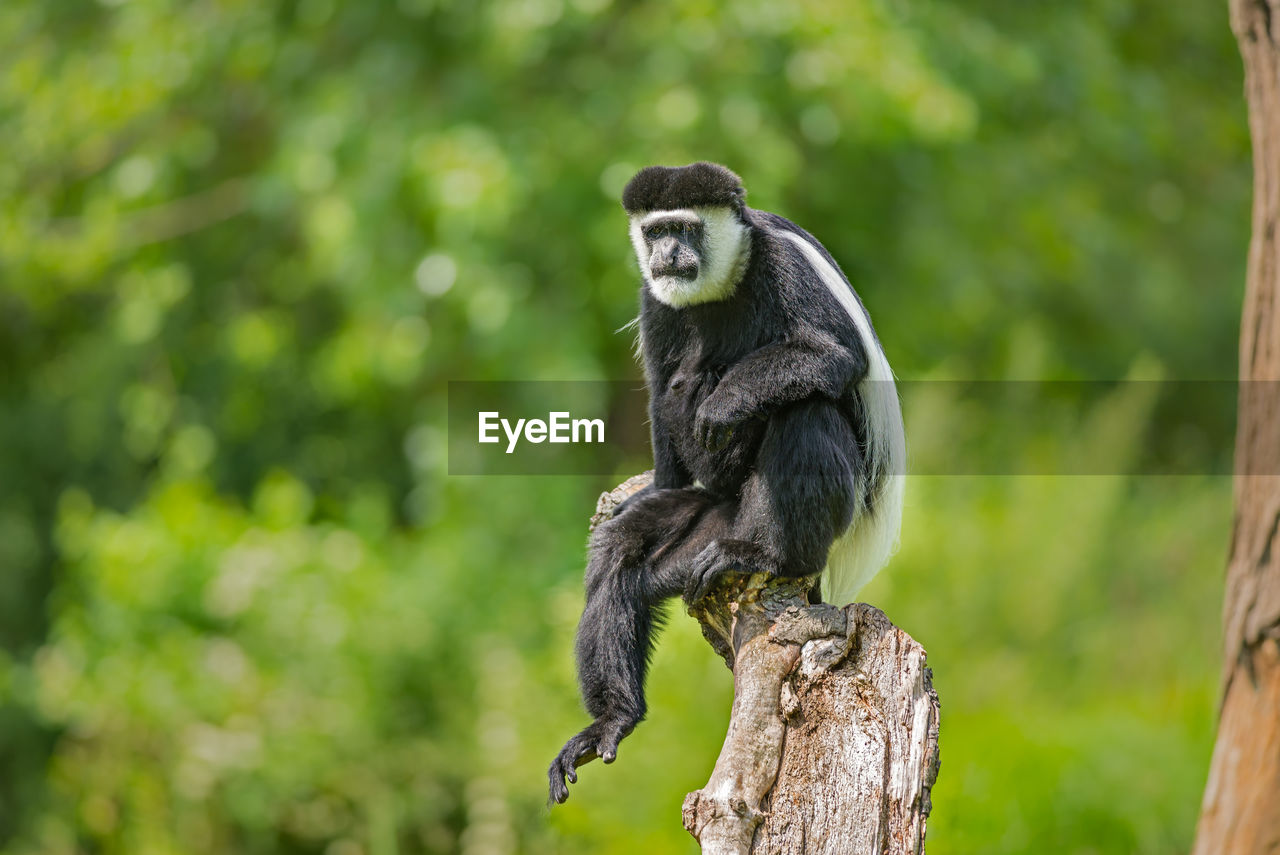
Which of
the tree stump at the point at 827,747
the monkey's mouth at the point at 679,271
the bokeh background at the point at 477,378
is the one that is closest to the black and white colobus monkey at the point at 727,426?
the monkey's mouth at the point at 679,271

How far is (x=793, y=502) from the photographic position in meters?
2.47

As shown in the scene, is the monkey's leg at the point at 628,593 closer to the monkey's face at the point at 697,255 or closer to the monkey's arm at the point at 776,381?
the monkey's arm at the point at 776,381

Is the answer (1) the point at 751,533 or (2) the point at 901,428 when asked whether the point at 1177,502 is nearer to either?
(2) the point at 901,428

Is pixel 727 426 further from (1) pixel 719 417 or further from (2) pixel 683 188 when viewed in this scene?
(2) pixel 683 188

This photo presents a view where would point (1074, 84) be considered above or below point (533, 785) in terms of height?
above

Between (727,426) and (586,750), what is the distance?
0.73 metres

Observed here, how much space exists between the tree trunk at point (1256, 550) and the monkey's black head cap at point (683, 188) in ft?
4.82

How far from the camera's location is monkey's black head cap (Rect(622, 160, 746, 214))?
2.71 m

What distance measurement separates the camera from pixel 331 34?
7.14 meters

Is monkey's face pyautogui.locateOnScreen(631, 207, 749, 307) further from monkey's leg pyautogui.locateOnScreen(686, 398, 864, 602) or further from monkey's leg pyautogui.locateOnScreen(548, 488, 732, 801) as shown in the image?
monkey's leg pyautogui.locateOnScreen(548, 488, 732, 801)

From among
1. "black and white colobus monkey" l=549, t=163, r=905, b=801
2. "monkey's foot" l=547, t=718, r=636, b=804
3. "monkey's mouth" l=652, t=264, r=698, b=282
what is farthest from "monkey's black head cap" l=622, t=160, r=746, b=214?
"monkey's foot" l=547, t=718, r=636, b=804

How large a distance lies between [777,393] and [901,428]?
71 centimetres

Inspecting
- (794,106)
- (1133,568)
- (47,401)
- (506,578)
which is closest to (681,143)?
(794,106)

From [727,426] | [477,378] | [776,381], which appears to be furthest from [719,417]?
[477,378]
